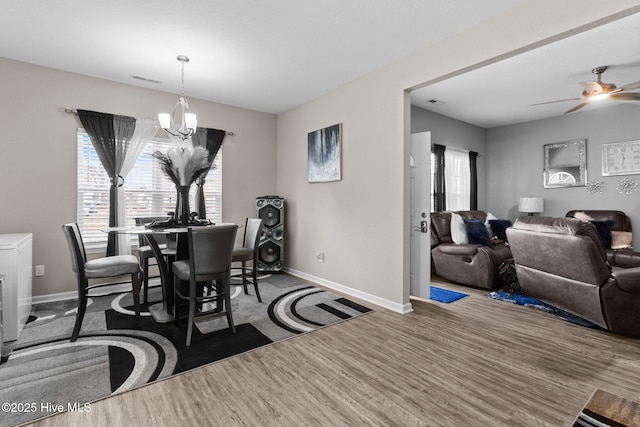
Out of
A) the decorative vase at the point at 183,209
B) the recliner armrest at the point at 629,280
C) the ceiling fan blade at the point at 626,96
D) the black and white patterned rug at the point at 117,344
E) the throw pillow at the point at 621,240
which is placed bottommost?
the black and white patterned rug at the point at 117,344

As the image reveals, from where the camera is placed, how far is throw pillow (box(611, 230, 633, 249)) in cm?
436

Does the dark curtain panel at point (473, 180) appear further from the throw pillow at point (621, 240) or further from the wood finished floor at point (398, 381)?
the wood finished floor at point (398, 381)

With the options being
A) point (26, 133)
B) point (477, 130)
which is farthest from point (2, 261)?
point (477, 130)

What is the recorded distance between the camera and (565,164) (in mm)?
5426

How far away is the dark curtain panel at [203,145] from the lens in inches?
172

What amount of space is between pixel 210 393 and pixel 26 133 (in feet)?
11.8

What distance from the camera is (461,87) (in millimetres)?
4133

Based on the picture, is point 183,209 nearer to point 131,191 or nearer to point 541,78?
point 131,191

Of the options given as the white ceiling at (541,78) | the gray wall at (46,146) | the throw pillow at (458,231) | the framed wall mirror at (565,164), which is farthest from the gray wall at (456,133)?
the gray wall at (46,146)

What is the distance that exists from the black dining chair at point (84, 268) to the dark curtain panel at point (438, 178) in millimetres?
4672

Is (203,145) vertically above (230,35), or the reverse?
(230,35)

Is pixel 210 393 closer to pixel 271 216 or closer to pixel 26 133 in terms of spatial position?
pixel 271 216

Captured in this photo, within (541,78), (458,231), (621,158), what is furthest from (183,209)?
(621,158)

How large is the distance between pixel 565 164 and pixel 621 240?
5.41ft
